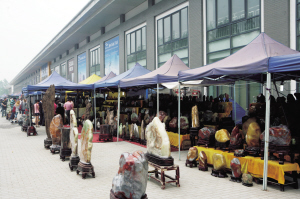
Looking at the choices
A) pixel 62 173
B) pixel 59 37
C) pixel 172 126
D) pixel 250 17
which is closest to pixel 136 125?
pixel 172 126

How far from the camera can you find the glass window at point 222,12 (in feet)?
41.2

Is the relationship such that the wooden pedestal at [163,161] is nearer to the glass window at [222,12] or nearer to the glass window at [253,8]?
the glass window at [253,8]

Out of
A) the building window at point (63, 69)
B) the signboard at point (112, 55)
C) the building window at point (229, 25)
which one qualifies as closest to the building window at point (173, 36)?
the building window at point (229, 25)

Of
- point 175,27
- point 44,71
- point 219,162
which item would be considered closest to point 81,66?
point 175,27

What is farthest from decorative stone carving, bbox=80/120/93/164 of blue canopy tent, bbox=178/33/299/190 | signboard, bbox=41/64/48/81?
signboard, bbox=41/64/48/81

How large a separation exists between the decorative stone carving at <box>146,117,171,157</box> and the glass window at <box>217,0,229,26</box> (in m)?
8.99

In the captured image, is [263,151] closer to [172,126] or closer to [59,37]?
[172,126]

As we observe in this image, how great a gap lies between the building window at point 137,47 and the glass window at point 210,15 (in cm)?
629

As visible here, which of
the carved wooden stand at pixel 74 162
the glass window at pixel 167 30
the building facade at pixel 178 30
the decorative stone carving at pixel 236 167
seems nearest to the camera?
the decorative stone carving at pixel 236 167

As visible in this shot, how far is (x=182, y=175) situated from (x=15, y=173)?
4377 millimetres

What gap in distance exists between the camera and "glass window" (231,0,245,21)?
460 inches

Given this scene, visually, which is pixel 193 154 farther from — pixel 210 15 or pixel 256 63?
pixel 210 15

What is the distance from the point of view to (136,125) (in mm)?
11180

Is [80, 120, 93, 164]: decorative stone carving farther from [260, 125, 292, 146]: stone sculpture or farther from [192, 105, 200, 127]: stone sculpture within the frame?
[260, 125, 292, 146]: stone sculpture
